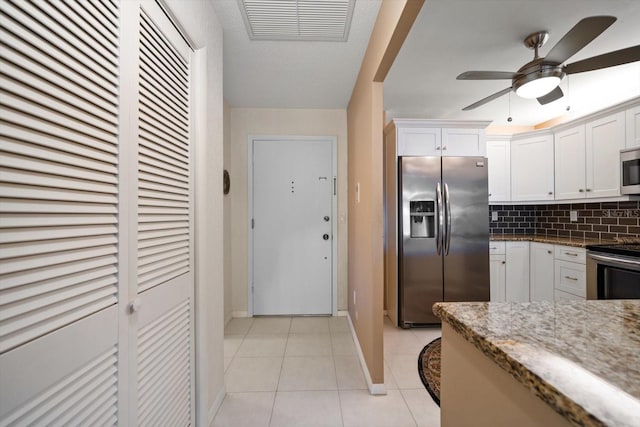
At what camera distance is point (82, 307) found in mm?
750

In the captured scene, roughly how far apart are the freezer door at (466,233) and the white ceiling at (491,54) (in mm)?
775

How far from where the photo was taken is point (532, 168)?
3486 mm

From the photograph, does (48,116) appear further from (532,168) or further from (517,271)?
(532,168)

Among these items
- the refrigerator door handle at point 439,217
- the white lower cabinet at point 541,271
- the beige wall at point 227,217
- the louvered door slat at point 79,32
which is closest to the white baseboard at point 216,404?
the beige wall at point 227,217

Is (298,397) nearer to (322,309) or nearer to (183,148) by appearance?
(322,309)

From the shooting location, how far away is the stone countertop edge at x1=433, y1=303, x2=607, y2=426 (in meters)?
0.35

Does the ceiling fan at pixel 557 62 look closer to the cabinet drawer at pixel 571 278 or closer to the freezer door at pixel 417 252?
the freezer door at pixel 417 252

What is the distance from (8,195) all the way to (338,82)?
2489mm

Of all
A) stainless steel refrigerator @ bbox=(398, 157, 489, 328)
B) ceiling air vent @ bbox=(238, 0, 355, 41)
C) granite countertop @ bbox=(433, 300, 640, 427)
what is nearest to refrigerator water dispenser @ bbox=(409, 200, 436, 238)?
stainless steel refrigerator @ bbox=(398, 157, 489, 328)

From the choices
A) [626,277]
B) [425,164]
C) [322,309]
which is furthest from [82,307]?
[626,277]

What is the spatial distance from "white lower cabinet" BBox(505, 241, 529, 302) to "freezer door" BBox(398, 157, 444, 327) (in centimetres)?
109

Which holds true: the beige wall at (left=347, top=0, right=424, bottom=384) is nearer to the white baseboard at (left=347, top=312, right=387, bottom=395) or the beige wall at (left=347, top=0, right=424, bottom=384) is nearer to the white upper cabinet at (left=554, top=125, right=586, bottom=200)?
the white baseboard at (left=347, top=312, right=387, bottom=395)

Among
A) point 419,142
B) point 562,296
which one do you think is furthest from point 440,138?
point 562,296

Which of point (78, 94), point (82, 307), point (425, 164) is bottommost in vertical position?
point (82, 307)
